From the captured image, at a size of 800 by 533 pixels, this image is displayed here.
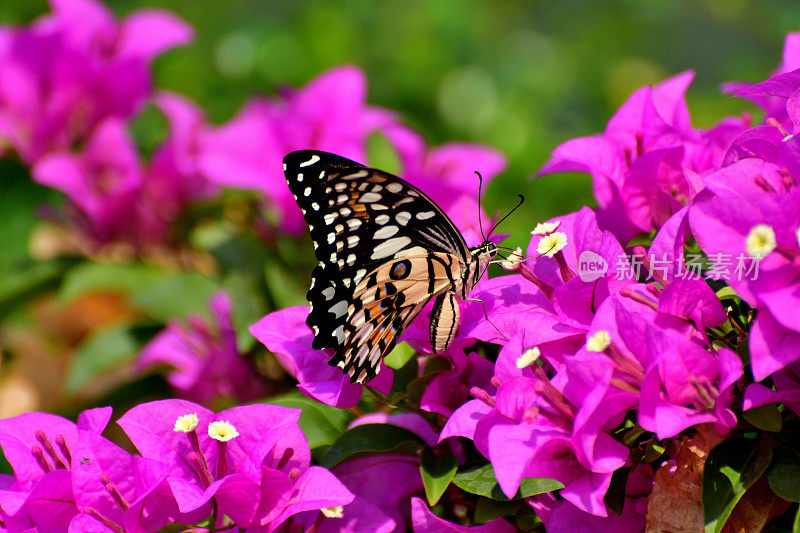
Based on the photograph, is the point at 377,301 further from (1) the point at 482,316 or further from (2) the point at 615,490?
(2) the point at 615,490

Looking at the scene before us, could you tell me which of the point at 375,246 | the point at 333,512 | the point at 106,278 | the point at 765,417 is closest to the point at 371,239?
the point at 375,246

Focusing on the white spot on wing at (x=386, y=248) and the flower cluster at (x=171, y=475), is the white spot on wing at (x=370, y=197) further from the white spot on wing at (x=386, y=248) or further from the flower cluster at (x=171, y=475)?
the flower cluster at (x=171, y=475)

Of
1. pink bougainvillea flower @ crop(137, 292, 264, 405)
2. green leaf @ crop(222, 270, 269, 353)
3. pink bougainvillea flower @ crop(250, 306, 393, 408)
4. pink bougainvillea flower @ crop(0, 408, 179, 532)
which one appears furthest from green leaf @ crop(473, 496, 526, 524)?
pink bougainvillea flower @ crop(137, 292, 264, 405)

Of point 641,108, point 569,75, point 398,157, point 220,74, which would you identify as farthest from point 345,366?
point 569,75

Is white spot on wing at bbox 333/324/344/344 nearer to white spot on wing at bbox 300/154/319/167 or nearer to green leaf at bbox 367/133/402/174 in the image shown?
white spot on wing at bbox 300/154/319/167

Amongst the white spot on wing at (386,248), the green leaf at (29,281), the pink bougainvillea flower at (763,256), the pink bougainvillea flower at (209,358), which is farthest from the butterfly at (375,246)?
the green leaf at (29,281)

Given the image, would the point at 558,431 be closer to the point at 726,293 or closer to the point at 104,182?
the point at 726,293

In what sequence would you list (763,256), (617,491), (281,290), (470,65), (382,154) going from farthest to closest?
(470,65)
(382,154)
(281,290)
(617,491)
(763,256)
